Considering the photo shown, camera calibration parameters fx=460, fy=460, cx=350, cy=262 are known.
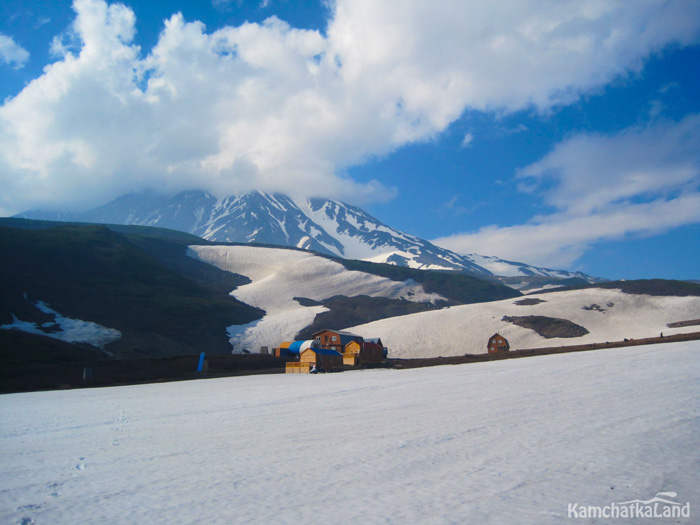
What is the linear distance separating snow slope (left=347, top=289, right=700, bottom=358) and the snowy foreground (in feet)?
201

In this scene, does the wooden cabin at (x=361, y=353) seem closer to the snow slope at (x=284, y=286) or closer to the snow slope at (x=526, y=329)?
the snow slope at (x=526, y=329)

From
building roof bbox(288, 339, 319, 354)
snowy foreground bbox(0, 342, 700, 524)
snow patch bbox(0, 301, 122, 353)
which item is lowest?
snowy foreground bbox(0, 342, 700, 524)

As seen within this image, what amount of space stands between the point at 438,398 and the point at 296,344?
45644 millimetres

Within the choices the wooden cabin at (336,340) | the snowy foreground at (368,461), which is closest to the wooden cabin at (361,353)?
the wooden cabin at (336,340)

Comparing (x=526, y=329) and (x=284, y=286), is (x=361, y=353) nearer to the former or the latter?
(x=526, y=329)

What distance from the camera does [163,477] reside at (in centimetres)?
817

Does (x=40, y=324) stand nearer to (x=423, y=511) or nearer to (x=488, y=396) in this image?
(x=488, y=396)

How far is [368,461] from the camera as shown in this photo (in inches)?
340

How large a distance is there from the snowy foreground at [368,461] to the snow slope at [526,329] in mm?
61135

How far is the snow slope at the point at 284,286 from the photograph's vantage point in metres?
95.7

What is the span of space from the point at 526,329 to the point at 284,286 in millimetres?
88616

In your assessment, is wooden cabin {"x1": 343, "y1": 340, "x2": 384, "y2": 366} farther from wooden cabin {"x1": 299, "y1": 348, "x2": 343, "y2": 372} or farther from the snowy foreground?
the snowy foreground

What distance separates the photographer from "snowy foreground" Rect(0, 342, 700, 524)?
21.3 feet

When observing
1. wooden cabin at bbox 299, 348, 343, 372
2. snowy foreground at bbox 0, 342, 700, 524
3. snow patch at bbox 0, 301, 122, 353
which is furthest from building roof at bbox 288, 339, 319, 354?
snowy foreground at bbox 0, 342, 700, 524
